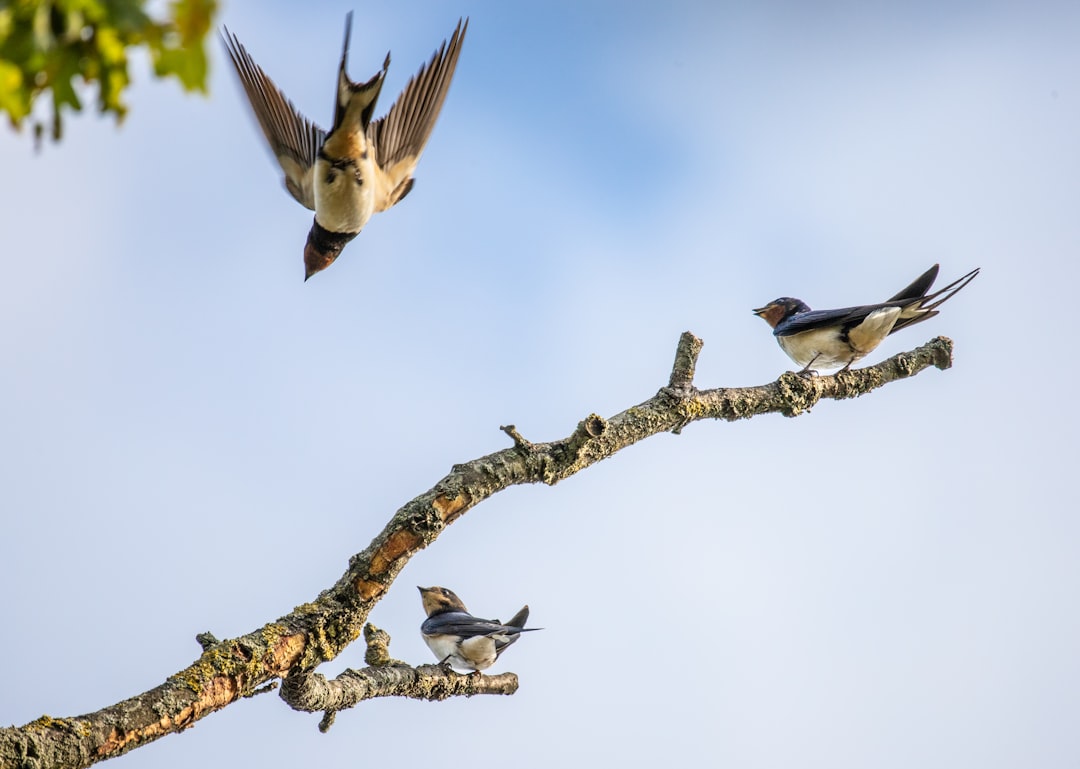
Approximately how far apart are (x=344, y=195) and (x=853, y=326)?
438 cm

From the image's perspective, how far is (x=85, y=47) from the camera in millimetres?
1567

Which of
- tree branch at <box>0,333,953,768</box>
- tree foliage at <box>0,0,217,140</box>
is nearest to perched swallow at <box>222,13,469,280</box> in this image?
tree branch at <box>0,333,953,768</box>

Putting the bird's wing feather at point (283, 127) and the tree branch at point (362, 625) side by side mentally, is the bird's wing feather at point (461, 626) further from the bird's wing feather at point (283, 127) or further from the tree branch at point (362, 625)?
the bird's wing feather at point (283, 127)

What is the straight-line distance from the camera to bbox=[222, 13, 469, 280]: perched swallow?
639cm

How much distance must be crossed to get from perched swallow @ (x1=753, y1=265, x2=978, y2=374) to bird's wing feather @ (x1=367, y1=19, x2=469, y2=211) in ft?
11.9

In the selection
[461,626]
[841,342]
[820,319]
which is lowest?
[461,626]

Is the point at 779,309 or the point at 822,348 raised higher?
the point at 779,309

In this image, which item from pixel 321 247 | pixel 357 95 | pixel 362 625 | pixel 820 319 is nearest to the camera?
pixel 362 625

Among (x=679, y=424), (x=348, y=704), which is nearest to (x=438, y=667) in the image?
(x=348, y=704)

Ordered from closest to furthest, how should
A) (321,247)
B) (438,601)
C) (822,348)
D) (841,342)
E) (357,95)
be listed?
(357,95), (321,247), (841,342), (822,348), (438,601)

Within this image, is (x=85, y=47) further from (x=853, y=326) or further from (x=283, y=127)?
(x=853, y=326)

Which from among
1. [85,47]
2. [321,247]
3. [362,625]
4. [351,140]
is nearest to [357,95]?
[351,140]

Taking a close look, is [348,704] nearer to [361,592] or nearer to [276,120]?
[361,592]

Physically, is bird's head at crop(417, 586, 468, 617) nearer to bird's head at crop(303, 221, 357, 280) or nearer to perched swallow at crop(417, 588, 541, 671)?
perched swallow at crop(417, 588, 541, 671)
